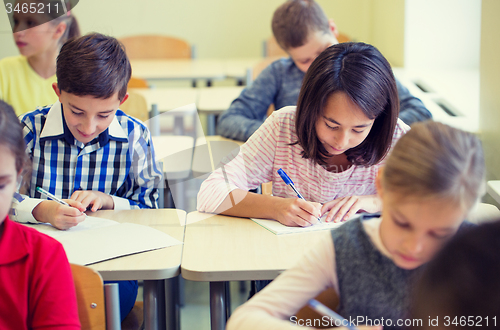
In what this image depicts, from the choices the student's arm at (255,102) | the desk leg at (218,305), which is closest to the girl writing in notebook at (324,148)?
the desk leg at (218,305)

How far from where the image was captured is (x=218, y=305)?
111 centimetres

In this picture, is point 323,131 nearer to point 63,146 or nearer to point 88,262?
point 88,262

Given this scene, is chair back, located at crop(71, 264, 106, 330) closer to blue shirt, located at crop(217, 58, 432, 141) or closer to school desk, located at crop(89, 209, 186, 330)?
school desk, located at crop(89, 209, 186, 330)

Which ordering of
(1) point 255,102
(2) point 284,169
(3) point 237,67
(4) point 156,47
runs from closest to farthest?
(2) point 284,169 → (1) point 255,102 → (3) point 237,67 → (4) point 156,47

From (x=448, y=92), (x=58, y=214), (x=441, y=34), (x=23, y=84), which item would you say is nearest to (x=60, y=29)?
(x=23, y=84)

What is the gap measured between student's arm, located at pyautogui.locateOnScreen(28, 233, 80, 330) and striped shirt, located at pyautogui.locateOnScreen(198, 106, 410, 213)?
0.51 m

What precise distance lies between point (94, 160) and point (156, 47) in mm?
2687

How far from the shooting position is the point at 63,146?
147 cm

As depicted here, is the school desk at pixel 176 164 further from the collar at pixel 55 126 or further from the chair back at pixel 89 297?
the chair back at pixel 89 297

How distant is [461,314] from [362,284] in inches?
15.1

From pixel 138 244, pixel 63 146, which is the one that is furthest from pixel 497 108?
pixel 63 146

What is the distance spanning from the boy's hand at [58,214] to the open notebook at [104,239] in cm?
2

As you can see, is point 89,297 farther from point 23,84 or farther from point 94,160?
point 23,84

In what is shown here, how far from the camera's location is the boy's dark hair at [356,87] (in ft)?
4.00
